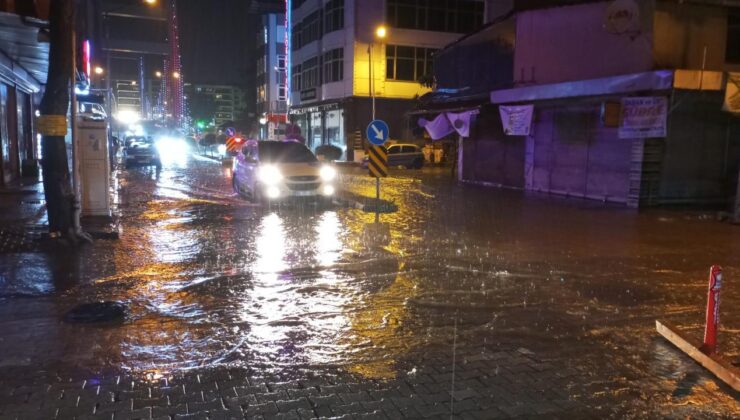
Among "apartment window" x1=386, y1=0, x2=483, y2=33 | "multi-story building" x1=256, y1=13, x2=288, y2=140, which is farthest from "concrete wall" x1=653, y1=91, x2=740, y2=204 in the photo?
"multi-story building" x1=256, y1=13, x2=288, y2=140

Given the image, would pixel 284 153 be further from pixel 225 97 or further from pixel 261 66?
pixel 225 97

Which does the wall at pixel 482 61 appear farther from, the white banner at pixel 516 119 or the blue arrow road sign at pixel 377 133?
the blue arrow road sign at pixel 377 133

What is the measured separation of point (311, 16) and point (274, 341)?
50.2 m

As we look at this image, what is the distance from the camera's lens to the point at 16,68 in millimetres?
20438

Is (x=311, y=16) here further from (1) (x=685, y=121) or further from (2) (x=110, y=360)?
(2) (x=110, y=360)

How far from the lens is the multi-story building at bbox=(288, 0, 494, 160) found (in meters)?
45.0

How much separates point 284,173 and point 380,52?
3191 cm

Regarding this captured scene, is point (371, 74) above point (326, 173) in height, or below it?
above

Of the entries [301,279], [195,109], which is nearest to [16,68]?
[301,279]

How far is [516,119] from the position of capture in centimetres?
2122

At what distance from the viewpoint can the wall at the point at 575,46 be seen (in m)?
17.5

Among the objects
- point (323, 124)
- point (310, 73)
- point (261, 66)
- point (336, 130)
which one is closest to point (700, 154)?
point (336, 130)

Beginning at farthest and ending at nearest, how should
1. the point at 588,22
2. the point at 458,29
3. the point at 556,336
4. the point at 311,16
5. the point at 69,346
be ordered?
1. the point at 311,16
2. the point at 458,29
3. the point at 588,22
4. the point at 556,336
5. the point at 69,346

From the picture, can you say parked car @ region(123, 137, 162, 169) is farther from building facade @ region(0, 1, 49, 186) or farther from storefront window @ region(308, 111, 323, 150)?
storefront window @ region(308, 111, 323, 150)
